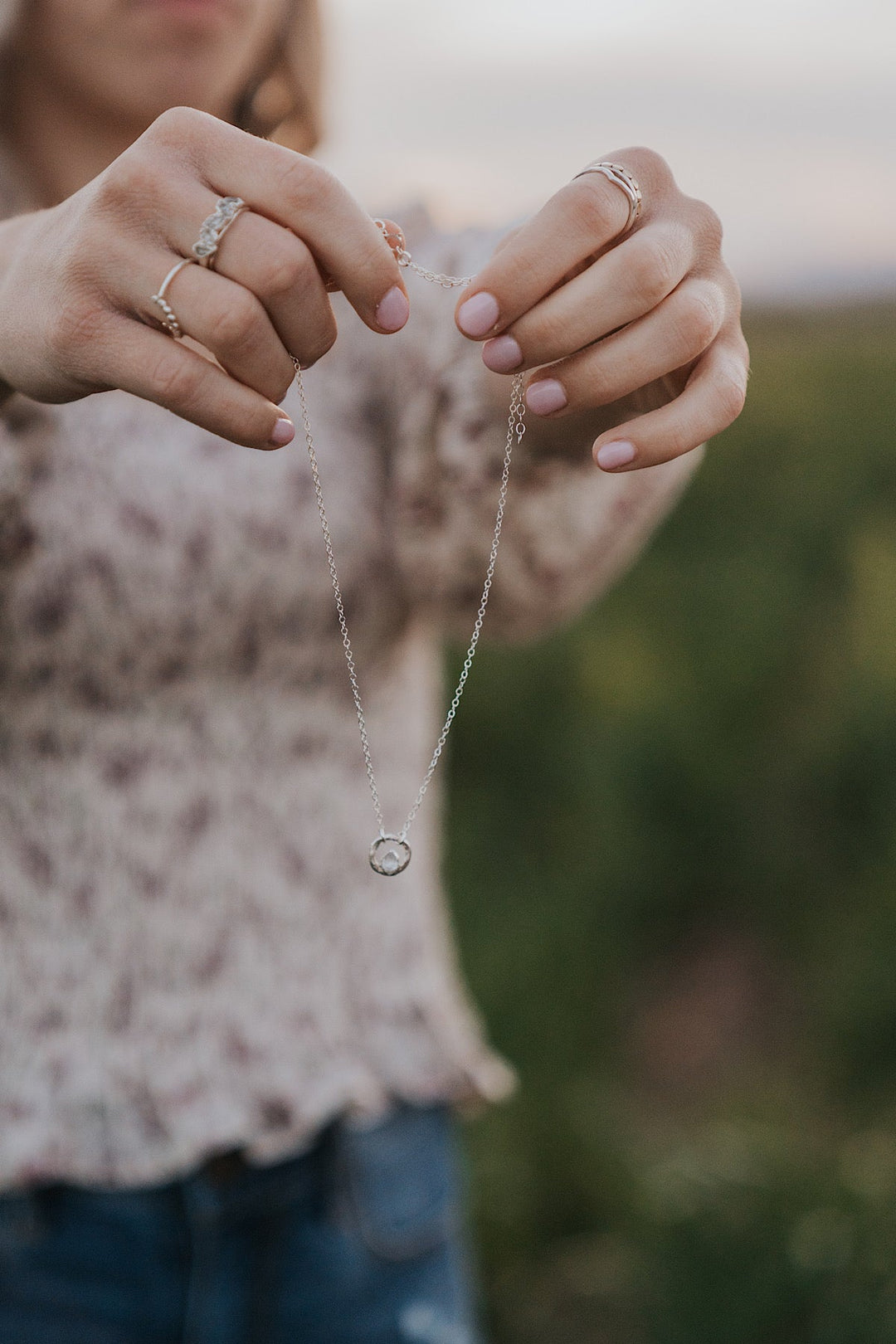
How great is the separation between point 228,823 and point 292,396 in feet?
1.56

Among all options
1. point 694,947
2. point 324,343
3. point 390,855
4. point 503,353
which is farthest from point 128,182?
point 694,947

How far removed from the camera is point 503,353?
2.48ft

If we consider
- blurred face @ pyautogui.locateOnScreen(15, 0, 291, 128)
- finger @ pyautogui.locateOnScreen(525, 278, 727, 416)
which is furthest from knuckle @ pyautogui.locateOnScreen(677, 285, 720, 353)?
blurred face @ pyautogui.locateOnScreen(15, 0, 291, 128)

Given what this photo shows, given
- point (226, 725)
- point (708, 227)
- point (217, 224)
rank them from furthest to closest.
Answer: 1. point (226, 725)
2. point (708, 227)
3. point (217, 224)

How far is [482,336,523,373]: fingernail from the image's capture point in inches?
29.6

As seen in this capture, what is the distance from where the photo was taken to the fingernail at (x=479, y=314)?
73cm

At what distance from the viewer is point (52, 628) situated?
116cm

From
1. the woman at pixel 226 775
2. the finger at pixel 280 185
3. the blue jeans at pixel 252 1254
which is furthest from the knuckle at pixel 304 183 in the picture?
the blue jeans at pixel 252 1254

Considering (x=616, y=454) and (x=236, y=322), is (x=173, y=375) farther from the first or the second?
(x=616, y=454)

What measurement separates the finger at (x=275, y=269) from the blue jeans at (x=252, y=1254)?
0.90 metres

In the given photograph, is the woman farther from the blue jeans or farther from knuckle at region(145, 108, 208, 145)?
knuckle at region(145, 108, 208, 145)

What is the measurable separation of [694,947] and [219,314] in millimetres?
3721

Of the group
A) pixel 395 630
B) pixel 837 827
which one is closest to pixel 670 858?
pixel 837 827

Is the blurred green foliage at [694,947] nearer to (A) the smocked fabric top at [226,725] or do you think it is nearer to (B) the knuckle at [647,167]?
(A) the smocked fabric top at [226,725]
